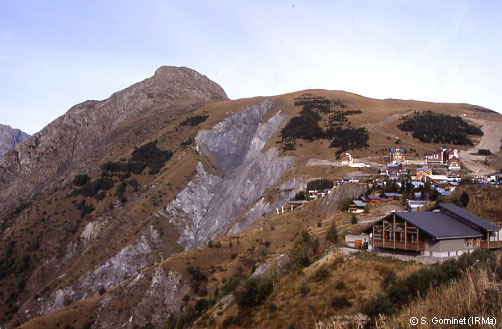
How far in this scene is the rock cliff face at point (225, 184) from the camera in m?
81.9

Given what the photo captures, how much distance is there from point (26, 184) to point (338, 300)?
157789 millimetres

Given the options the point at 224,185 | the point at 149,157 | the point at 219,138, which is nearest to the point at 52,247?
the point at 149,157

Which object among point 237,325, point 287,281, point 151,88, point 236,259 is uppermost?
point 151,88

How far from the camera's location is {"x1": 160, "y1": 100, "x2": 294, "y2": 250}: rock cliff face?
3226 inches

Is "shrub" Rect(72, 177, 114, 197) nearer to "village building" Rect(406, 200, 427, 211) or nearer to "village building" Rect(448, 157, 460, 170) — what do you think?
"village building" Rect(406, 200, 427, 211)

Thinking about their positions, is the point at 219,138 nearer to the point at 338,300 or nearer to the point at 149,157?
the point at 149,157

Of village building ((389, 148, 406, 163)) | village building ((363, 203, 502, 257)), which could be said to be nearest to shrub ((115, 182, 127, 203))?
village building ((389, 148, 406, 163))

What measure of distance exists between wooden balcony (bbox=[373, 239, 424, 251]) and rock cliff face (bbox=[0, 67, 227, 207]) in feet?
377

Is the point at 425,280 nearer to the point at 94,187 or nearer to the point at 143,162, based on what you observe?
the point at 94,187

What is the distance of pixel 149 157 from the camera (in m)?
107

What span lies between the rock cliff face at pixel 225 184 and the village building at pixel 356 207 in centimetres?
2799

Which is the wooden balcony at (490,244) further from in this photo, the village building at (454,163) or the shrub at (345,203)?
the village building at (454,163)

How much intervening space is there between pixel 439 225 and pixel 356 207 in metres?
20.1

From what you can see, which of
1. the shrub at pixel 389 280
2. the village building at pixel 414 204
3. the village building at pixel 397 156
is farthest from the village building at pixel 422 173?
the shrub at pixel 389 280
